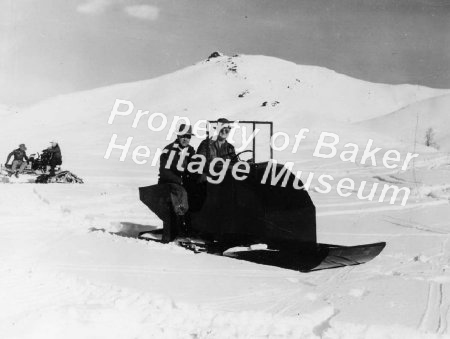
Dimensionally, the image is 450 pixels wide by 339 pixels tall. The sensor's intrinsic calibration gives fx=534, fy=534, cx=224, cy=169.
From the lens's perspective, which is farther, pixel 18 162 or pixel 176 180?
pixel 18 162

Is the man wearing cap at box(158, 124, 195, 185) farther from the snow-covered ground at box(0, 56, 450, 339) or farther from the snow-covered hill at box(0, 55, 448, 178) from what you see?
the snow-covered hill at box(0, 55, 448, 178)

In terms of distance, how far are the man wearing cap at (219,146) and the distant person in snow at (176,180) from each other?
0.81ft

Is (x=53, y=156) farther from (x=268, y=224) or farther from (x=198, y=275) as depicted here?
(x=198, y=275)

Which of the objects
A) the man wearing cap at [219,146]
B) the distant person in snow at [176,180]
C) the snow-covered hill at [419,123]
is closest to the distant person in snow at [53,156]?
the distant person in snow at [176,180]

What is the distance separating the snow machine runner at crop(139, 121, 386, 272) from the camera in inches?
249

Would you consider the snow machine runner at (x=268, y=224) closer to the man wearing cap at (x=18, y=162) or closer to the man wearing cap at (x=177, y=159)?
the man wearing cap at (x=177, y=159)

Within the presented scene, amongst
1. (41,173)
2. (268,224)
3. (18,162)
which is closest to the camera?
(268,224)

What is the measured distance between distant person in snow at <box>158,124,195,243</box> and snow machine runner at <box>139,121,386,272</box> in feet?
0.89

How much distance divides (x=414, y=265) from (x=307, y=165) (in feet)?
43.8

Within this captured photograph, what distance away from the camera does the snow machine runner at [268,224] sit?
6.32 m

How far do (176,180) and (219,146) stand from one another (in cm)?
75

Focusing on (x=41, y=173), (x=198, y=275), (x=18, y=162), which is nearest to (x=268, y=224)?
(x=198, y=275)

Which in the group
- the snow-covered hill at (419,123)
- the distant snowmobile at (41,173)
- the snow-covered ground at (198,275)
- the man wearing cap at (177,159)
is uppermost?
the snow-covered hill at (419,123)

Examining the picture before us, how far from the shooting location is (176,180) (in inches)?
287
